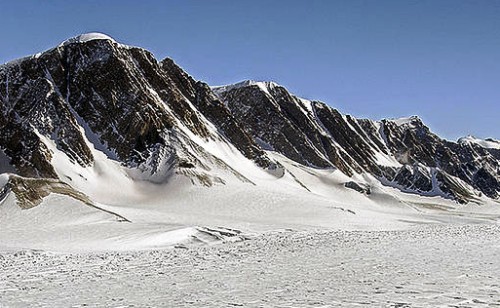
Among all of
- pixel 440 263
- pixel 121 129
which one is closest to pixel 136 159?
pixel 121 129

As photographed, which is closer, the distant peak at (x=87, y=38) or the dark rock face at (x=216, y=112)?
the distant peak at (x=87, y=38)

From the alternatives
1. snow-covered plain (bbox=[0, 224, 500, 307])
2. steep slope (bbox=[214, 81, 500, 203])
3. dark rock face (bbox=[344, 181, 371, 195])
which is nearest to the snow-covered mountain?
dark rock face (bbox=[344, 181, 371, 195])

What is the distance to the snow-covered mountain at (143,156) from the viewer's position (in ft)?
214

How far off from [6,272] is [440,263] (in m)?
19.6

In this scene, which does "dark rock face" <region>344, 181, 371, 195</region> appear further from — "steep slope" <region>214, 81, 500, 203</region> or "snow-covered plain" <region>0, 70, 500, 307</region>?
"snow-covered plain" <region>0, 70, 500, 307</region>

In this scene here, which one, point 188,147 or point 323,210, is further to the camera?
point 188,147

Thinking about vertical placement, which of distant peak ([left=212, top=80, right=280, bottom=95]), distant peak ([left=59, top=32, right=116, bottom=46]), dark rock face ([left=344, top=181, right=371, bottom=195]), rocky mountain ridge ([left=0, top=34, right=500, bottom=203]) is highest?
distant peak ([left=212, top=80, right=280, bottom=95])

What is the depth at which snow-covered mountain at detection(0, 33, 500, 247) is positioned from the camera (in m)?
65.3

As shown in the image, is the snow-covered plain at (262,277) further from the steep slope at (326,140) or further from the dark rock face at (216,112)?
the steep slope at (326,140)

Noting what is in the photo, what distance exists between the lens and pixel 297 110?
163 metres

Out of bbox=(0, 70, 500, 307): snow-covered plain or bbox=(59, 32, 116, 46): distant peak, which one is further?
bbox=(59, 32, 116, 46): distant peak

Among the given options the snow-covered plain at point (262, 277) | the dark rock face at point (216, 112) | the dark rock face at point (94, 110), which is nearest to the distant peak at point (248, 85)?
the dark rock face at point (216, 112)

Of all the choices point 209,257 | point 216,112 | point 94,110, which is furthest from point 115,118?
point 209,257

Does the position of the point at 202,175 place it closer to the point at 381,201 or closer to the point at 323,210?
the point at 323,210
